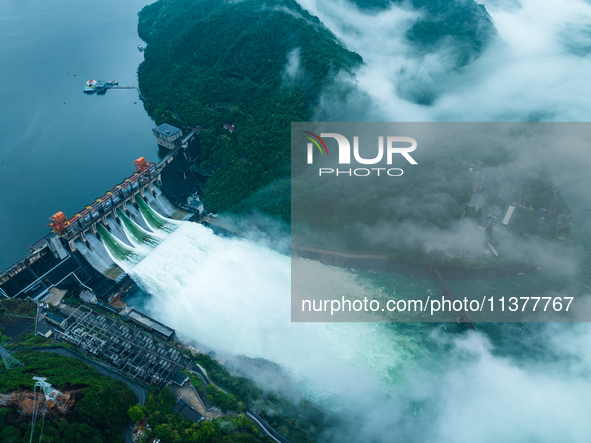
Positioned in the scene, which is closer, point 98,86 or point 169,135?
point 169,135

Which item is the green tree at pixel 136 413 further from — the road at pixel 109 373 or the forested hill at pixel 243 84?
the forested hill at pixel 243 84

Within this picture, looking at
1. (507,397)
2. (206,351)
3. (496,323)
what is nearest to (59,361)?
(206,351)

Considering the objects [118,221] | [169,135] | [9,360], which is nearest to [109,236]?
[118,221]

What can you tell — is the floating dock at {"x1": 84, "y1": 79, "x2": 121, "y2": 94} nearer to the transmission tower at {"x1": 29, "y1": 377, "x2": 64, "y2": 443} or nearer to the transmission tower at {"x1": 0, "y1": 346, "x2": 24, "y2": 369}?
the transmission tower at {"x1": 0, "y1": 346, "x2": 24, "y2": 369}

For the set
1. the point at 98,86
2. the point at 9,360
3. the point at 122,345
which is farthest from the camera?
the point at 98,86

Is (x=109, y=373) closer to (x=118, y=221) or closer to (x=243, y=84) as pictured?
(x=118, y=221)

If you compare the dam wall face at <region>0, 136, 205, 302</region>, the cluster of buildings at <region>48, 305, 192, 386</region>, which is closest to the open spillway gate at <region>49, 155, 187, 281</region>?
the dam wall face at <region>0, 136, 205, 302</region>

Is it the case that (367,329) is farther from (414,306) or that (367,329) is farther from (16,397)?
(16,397)
